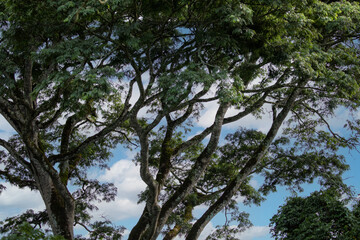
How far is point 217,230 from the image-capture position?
12492 millimetres

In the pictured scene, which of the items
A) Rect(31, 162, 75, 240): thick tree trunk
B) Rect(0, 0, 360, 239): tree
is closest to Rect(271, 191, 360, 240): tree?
Rect(0, 0, 360, 239): tree

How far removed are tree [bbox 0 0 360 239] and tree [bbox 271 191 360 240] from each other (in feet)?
4.41

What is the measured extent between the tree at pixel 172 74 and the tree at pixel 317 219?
1.34m

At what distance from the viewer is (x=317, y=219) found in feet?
27.7

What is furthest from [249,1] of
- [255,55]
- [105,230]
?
[105,230]

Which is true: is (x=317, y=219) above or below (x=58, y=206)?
below

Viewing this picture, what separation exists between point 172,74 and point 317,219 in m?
4.51

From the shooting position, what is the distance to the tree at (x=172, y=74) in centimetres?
737

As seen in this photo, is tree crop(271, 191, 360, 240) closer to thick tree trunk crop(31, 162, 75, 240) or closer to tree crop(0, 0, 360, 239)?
tree crop(0, 0, 360, 239)

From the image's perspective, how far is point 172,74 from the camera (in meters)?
7.75

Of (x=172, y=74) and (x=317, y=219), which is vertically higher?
(x=172, y=74)

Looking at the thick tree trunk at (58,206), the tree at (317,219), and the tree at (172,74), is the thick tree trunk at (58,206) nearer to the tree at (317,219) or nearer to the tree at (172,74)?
the tree at (172,74)

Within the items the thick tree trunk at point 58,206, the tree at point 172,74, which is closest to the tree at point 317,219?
the tree at point 172,74

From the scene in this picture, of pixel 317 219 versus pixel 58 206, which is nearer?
pixel 317 219
